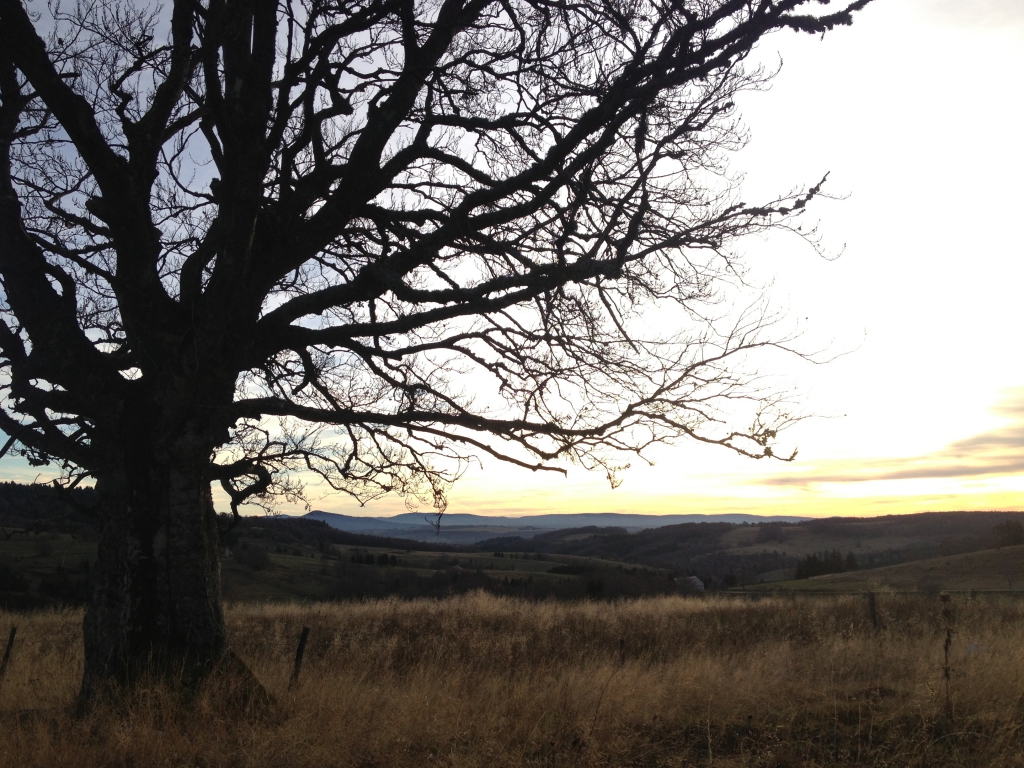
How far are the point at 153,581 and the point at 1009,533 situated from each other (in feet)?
167

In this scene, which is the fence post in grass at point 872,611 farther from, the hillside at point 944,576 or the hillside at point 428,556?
the hillside at point 944,576

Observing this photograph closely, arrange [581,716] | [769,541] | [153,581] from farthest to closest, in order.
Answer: [769,541] → [153,581] → [581,716]

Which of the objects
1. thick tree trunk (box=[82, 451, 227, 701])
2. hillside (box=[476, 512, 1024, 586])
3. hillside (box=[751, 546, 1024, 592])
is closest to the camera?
thick tree trunk (box=[82, 451, 227, 701])

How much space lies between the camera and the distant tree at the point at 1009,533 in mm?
42438

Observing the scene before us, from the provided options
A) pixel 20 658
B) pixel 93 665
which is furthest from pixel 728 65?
pixel 20 658

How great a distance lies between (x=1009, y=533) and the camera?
4356 cm

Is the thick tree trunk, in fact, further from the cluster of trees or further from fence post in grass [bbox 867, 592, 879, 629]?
the cluster of trees

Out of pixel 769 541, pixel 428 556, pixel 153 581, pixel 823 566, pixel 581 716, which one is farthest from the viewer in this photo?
pixel 769 541

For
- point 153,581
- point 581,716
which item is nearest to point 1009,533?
point 581,716

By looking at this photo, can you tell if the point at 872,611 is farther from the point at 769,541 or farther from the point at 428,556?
the point at 769,541

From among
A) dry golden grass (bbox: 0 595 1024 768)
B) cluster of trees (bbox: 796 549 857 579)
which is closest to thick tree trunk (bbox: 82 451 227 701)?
dry golden grass (bbox: 0 595 1024 768)

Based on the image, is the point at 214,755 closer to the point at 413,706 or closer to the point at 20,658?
the point at 413,706

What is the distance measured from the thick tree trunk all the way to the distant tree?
4786 centimetres

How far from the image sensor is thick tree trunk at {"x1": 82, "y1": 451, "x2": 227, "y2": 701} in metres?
5.75
